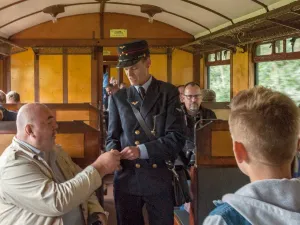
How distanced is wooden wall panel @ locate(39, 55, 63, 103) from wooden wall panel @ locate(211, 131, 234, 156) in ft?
27.3

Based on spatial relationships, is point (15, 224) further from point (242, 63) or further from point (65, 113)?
point (242, 63)

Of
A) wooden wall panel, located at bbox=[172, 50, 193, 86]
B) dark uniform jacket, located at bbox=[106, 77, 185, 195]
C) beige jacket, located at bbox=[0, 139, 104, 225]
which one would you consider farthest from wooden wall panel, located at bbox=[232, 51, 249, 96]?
beige jacket, located at bbox=[0, 139, 104, 225]

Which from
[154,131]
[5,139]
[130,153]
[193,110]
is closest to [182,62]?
[193,110]

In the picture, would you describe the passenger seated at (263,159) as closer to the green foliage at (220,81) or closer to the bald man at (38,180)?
the bald man at (38,180)

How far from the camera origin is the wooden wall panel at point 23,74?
36.3 feet

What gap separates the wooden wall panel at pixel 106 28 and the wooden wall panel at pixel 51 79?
0.80 meters

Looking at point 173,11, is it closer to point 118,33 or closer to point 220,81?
point 220,81

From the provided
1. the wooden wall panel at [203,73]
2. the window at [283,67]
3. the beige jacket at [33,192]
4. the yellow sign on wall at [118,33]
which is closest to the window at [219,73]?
the wooden wall panel at [203,73]

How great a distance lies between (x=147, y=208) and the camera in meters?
2.49

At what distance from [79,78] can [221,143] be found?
8207 millimetres

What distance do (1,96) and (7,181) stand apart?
3.92 meters

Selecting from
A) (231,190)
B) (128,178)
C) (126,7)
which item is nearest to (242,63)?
(126,7)

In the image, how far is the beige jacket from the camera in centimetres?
206

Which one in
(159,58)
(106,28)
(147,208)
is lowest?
(147,208)
